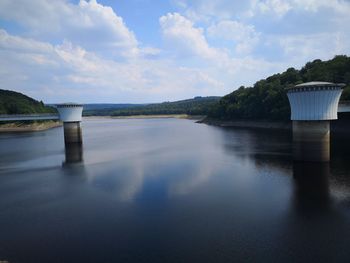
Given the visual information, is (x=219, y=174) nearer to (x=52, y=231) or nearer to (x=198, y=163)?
(x=198, y=163)

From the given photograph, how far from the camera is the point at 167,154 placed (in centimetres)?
3312

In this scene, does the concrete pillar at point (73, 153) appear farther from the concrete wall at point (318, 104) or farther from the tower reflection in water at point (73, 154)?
the concrete wall at point (318, 104)

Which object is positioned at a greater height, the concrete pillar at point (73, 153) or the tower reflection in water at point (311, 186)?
the concrete pillar at point (73, 153)

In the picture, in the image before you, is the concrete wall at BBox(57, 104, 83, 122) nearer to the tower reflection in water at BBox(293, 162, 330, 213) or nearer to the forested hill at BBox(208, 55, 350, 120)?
the forested hill at BBox(208, 55, 350, 120)

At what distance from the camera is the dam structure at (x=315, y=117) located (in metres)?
24.4

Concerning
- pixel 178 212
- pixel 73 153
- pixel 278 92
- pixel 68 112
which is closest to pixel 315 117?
pixel 178 212

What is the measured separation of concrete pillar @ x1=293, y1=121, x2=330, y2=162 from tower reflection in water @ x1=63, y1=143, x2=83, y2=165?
→ 1980 centimetres

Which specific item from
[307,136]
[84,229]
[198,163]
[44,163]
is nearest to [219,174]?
[198,163]

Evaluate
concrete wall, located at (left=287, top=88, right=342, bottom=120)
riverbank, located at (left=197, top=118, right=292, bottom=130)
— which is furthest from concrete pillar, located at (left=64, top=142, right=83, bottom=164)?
riverbank, located at (left=197, top=118, right=292, bottom=130)

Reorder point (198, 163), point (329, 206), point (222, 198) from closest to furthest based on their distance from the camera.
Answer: point (329, 206) < point (222, 198) < point (198, 163)

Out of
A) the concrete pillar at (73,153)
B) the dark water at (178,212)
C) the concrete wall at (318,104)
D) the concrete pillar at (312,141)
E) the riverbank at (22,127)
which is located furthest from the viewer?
the riverbank at (22,127)

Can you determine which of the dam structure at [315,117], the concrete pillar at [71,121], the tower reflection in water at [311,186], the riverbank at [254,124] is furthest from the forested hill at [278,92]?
the concrete pillar at [71,121]

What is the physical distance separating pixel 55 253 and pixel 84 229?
7.08 ft

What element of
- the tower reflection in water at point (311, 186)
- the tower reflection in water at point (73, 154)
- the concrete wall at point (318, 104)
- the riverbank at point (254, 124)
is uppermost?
the concrete wall at point (318, 104)
